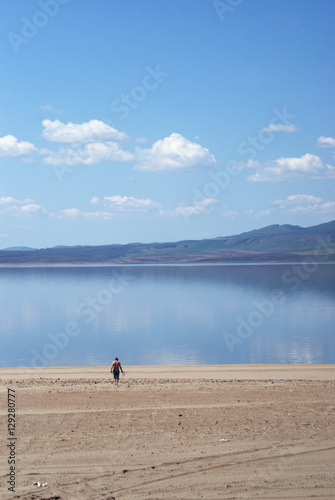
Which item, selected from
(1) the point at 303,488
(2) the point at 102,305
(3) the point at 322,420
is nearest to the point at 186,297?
(2) the point at 102,305

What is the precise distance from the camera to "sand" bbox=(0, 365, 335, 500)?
10367 mm

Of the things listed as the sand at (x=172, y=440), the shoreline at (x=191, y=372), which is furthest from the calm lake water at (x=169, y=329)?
the sand at (x=172, y=440)

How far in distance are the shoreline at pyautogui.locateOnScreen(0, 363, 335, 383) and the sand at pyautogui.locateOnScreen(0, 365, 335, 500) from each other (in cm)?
208

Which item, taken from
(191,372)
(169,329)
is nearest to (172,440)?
(191,372)

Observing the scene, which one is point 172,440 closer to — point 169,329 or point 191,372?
point 191,372

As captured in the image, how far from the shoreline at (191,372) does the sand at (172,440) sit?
2.08 m

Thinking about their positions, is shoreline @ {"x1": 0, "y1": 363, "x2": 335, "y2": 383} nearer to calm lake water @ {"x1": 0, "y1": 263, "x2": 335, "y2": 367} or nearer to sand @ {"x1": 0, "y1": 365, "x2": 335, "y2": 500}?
sand @ {"x1": 0, "y1": 365, "x2": 335, "y2": 500}

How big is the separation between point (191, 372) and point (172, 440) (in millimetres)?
11200

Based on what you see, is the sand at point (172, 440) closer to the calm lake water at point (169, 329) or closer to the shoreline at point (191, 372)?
the shoreline at point (191, 372)

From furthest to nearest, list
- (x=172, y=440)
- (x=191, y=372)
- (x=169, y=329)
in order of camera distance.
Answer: (x=169, y=329) < (x=191, y=372) < (x=172, y=440)

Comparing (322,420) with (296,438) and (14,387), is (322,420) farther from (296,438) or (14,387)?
(14,387)

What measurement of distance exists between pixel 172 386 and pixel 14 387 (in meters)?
5.35

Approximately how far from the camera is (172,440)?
1285 cm

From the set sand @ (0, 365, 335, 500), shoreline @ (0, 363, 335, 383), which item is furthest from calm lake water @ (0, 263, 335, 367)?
sand @ (0, 365, 335, 500)
